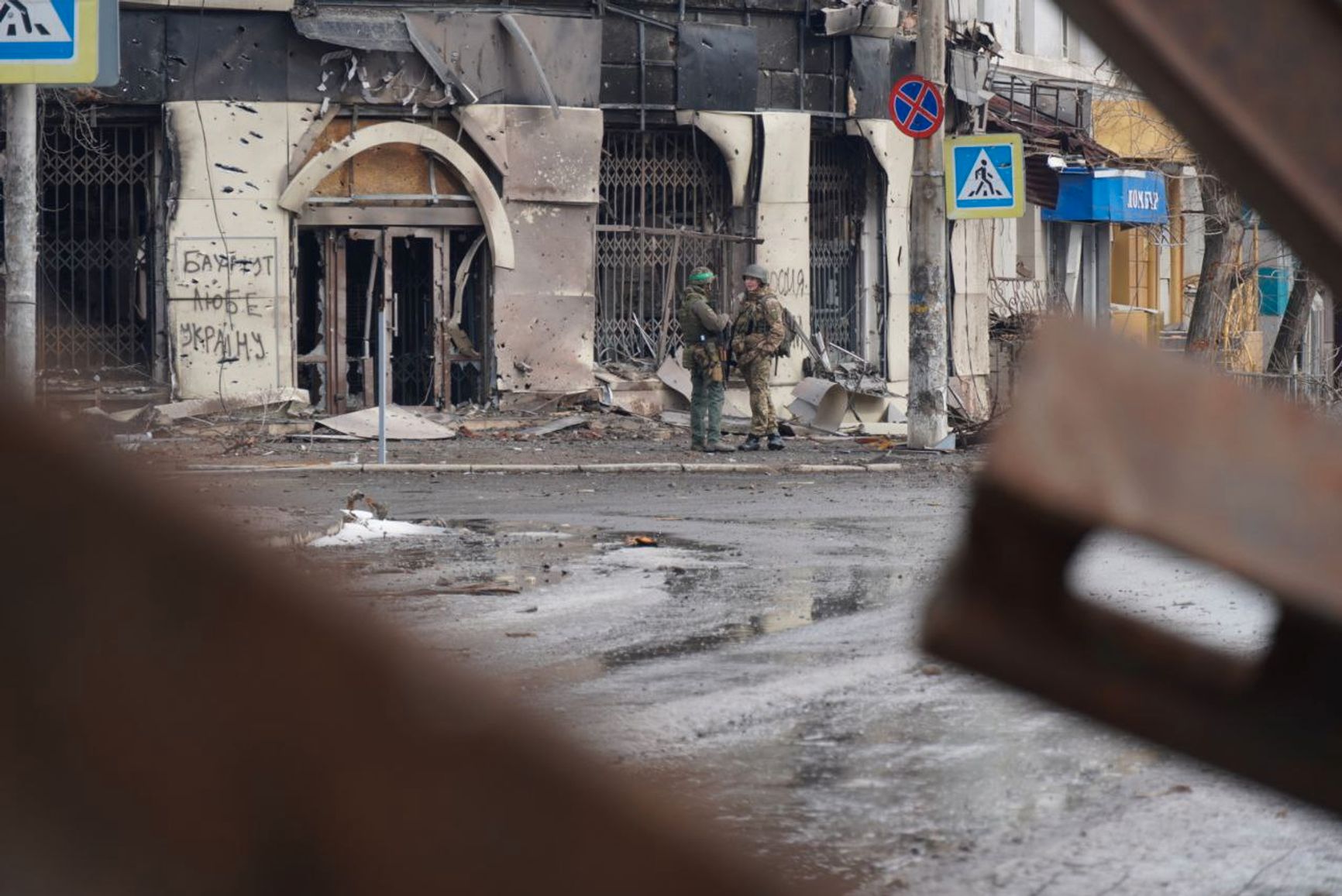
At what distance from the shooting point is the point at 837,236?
75.8ft

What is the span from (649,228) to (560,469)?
6.66 m

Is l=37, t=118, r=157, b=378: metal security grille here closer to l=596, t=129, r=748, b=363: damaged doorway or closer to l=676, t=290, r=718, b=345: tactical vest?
l=596, t=129, r=748, b=363: damaged doorway

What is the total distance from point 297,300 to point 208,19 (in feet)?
10.3

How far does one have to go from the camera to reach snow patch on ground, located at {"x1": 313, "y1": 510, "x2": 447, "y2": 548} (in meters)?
10.5

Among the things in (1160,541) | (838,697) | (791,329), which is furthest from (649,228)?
Result: (1160,541)

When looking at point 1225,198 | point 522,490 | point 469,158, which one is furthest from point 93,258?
point 1225,198

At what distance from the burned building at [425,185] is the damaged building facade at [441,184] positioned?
0.03 meters

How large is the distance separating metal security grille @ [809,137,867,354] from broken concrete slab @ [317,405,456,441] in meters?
6.07

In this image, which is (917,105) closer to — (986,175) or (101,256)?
(986,175)

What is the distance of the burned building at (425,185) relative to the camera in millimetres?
19516

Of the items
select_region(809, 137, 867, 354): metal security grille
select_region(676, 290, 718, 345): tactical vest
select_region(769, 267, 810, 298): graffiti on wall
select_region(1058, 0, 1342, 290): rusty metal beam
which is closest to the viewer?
select_region(1058, 0, 1342, 290): rusty metal beam

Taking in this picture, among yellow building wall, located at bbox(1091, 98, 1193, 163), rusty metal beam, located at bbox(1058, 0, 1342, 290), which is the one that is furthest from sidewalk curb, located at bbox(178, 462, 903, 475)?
rusty metal beam, located at bbox(1058, 0, 1342, 290)

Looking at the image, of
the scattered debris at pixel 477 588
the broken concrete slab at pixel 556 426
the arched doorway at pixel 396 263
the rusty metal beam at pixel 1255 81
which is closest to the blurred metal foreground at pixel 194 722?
the rusty metal beam at pixel 1255 81

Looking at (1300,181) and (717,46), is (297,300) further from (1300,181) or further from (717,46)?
(1300,181)
